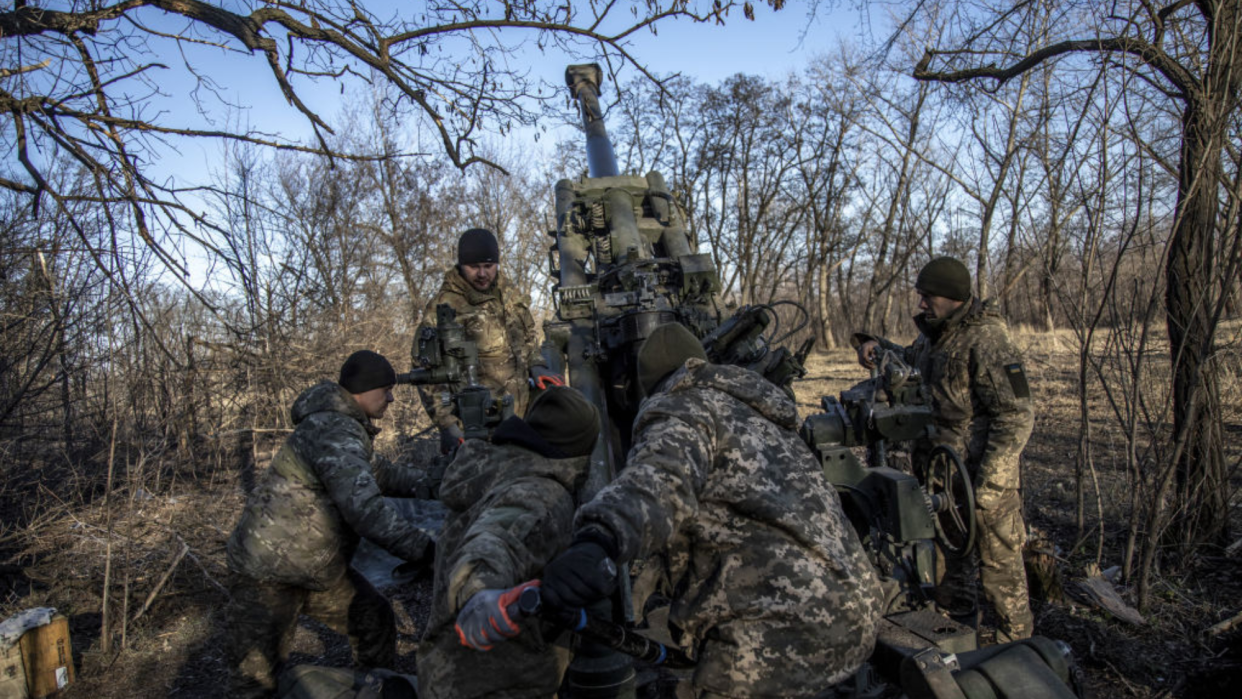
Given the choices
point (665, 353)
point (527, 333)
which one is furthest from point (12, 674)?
point (527, 333)

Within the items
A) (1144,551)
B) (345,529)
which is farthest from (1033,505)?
(345,529)

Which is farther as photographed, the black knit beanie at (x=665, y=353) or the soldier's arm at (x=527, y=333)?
the soldier's arm at (x=527, y=333)

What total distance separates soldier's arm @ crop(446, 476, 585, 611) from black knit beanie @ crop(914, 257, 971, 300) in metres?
2.85

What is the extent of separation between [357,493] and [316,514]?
314mm

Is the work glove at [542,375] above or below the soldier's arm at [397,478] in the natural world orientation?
above

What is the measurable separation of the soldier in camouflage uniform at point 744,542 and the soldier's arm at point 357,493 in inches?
67.9

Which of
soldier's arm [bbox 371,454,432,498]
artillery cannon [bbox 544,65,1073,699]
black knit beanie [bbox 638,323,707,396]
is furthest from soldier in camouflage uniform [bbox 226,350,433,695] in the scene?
black knit beanie [bbox 638,323,707,396]

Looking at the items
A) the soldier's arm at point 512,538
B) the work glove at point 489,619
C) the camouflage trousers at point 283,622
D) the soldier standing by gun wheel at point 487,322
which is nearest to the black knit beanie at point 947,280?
the soldier's arm at point 512,538

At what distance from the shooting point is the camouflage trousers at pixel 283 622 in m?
3.99

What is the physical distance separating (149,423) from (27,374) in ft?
4.98

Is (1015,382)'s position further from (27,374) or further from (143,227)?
(27,374)

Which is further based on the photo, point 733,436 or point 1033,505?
point 1033,505

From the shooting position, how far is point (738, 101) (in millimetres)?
29438

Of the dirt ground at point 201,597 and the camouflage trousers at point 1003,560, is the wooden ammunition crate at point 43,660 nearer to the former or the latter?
the dirt ground at point 201,597
